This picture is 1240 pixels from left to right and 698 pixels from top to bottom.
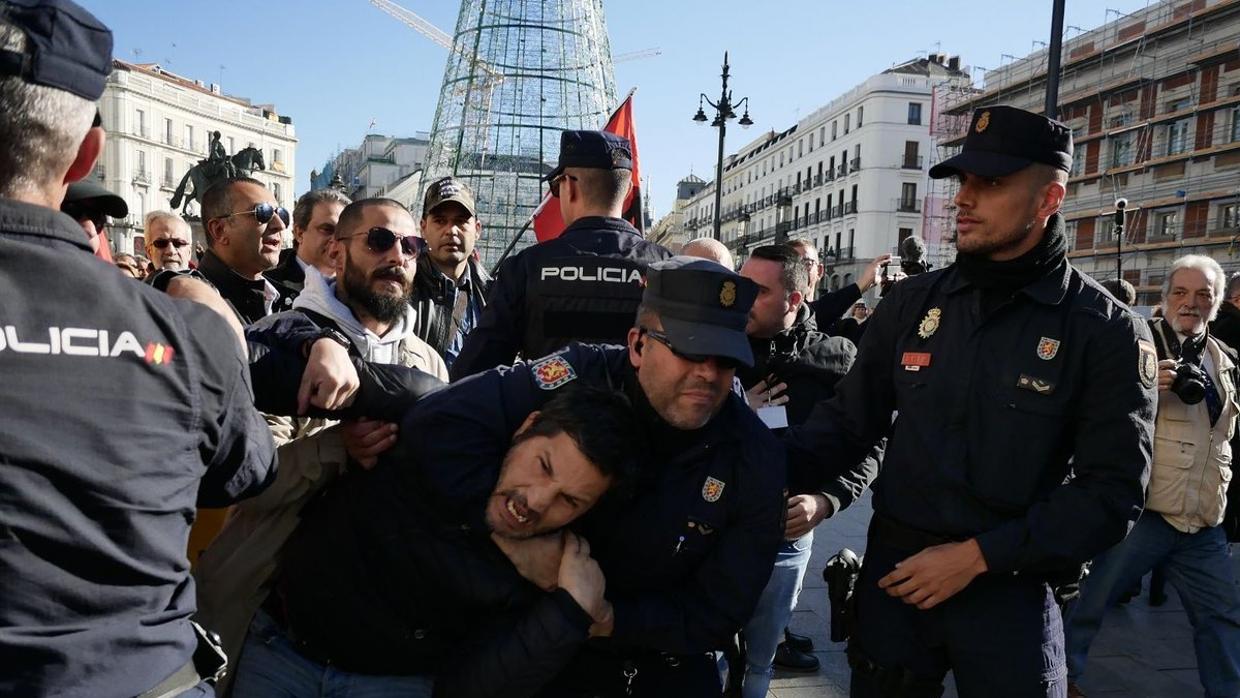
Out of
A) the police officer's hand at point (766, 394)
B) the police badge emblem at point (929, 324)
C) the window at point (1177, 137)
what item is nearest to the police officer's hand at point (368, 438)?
the police badge emblem at point (929, 324)

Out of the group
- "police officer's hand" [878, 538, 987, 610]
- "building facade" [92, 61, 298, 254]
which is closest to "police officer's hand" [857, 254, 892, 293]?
"police officer's hand" [878, 538, 987, 610]

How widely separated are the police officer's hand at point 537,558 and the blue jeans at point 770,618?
5.63 feet

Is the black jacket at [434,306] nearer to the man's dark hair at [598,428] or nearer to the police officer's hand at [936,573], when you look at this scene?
the man's dark hair at [598,428]

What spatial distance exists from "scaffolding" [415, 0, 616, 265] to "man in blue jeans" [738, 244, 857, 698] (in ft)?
30.5

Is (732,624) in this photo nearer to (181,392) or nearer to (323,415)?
(323,415)

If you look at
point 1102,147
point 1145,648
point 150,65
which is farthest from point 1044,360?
point 150,65

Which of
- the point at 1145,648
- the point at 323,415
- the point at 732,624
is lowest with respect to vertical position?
the point at 1145,648

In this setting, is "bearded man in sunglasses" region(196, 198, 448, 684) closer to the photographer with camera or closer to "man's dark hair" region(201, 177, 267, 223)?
"man's dark hair" region(201, 177, 267, 223)

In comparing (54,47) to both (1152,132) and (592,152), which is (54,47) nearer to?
(592,152)

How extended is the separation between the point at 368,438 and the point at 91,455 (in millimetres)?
917

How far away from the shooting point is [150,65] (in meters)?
65.6

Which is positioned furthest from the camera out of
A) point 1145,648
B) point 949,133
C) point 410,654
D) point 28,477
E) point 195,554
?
point 949,133

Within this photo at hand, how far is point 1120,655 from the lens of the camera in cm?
482

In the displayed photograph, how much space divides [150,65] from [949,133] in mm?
57527
